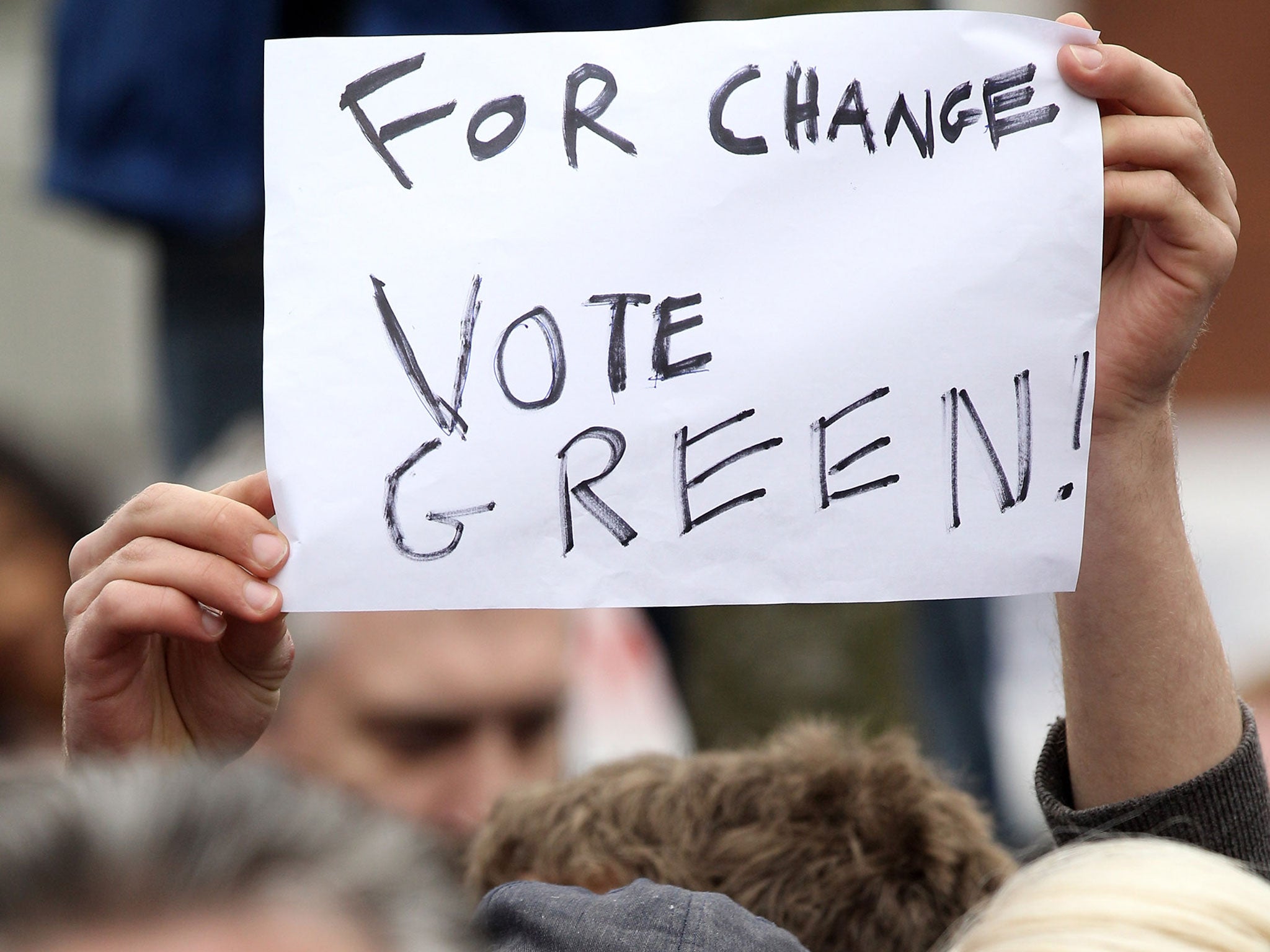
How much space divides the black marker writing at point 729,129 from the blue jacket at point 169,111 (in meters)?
1.45

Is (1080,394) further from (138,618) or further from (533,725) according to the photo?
(533,725)

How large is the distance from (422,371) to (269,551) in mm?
208

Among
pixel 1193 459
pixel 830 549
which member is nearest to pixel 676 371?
pixel 830 549

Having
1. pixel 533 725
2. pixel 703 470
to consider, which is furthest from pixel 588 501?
pixel 533 725

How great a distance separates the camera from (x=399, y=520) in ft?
4.02

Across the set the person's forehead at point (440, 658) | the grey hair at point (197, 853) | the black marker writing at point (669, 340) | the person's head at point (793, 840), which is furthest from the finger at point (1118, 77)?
the person's forehead at point (440, 658)

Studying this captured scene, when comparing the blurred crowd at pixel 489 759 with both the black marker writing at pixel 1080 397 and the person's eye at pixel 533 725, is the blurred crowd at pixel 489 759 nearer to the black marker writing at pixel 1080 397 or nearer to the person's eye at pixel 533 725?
the person's eye at pixel 533 725

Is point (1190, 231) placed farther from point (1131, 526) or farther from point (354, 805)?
point (354, 805)

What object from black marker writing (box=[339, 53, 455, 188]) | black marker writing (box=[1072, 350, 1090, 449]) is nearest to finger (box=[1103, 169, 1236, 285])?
black marker writing (box=[1072, 350, 1090, 449])

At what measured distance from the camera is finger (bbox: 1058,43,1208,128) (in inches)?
49.0

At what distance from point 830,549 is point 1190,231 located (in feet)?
1.43

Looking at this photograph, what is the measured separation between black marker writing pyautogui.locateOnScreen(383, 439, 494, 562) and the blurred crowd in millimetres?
215

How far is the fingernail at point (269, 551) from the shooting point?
1227mm

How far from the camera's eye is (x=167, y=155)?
105 inches
